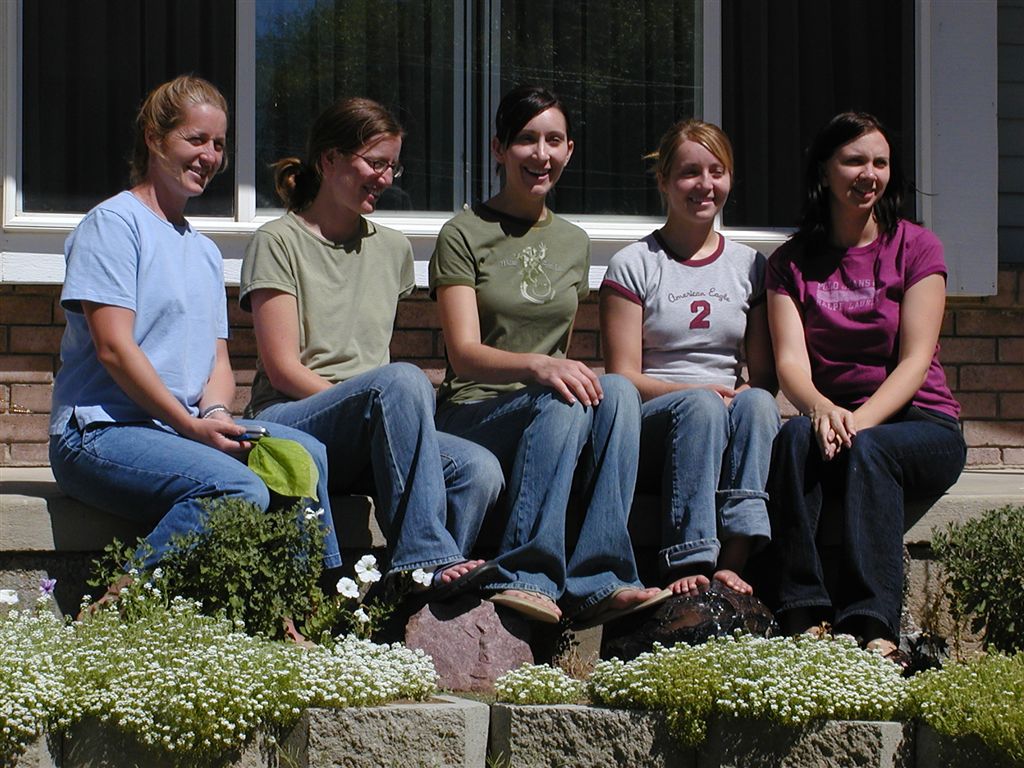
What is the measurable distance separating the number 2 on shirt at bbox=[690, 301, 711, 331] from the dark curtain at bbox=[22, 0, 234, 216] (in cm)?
212

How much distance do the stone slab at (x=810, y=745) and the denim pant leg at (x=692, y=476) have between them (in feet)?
2.10

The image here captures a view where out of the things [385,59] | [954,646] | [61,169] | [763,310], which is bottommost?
[954,646]

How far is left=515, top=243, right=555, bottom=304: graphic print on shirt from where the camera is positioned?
4523mm

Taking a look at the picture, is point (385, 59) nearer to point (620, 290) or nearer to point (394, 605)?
point (620, 290)

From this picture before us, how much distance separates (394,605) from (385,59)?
108 inches

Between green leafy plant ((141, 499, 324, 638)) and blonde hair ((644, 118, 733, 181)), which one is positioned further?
blonde hair ((644, 118, 733, 181))

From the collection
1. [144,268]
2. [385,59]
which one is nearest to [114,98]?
[385,59]

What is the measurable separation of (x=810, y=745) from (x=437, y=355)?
2838 millimetres

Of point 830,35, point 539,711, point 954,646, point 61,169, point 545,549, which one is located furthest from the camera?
point 830,35

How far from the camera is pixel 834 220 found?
185 inches

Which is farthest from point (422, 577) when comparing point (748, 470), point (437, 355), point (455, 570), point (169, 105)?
point (437, 355)

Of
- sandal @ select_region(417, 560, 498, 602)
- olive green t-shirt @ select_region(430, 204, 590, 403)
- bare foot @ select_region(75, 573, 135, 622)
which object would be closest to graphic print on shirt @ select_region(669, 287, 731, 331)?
olive green t-shirt @ select_region(430, 204, 590, 403)

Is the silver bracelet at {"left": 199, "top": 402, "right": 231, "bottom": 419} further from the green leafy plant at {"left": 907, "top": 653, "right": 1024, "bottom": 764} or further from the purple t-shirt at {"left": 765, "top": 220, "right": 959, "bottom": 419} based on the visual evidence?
the green leafy plant at {"left": 907, "top": 653, "right": 1024, "bottom": 764}

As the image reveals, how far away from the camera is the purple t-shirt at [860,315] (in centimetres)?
451
